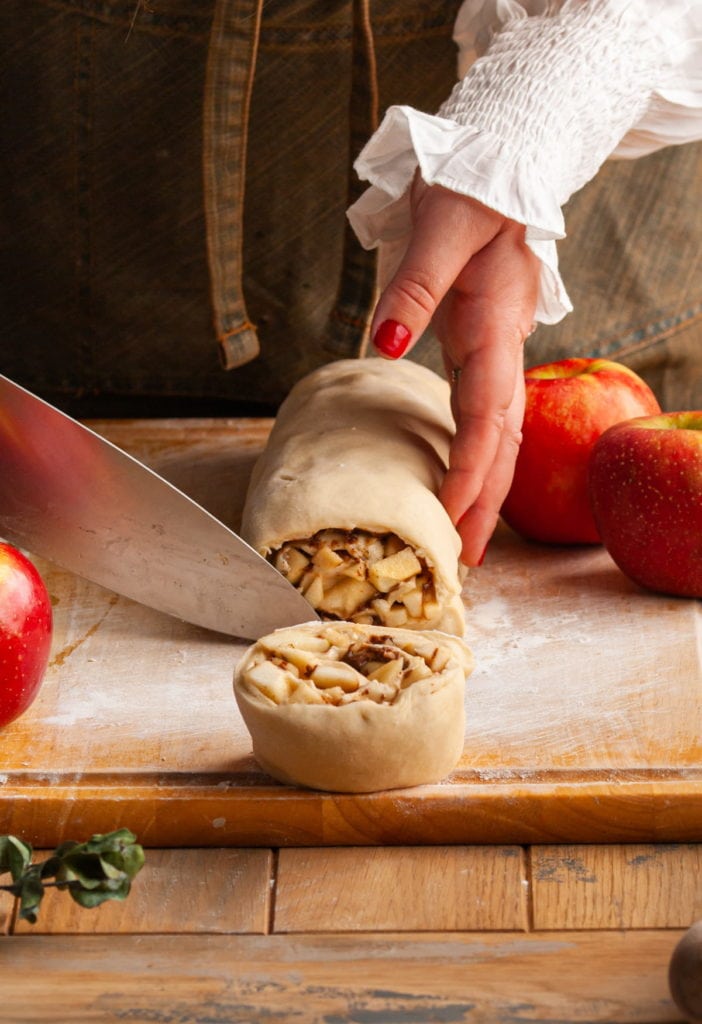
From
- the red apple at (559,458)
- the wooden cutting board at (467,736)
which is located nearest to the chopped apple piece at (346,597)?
the wooden cutting board at (467,736)

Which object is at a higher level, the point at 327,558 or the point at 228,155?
the point at 228,155

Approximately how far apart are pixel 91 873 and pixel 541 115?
103 cm

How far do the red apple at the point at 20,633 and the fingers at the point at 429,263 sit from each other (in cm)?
47

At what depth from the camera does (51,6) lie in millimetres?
1883

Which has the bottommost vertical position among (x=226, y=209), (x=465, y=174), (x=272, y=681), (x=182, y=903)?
(x=182, y=903)

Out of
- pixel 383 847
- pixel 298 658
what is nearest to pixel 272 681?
pixel 298 658

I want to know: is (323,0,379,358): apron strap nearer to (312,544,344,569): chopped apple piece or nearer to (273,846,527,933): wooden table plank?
(312,544,344,569): chopped apple piece

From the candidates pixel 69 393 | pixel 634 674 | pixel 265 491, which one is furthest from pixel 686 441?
pixel 69 393

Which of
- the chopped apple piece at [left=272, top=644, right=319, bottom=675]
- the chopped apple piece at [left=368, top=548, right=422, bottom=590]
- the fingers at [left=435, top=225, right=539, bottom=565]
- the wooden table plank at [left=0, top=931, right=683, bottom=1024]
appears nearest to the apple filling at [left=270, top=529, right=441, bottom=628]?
the chopped apple piece at [left=368, top=548, right=422, bottom=590]

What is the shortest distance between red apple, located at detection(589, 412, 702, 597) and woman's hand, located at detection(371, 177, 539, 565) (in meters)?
0.13

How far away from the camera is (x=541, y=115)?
5.27ft

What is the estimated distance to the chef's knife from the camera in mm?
1474

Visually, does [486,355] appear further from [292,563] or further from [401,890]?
[401,890]

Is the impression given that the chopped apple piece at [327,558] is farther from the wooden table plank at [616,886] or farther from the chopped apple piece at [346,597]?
the wooden table plank at [616,886]
